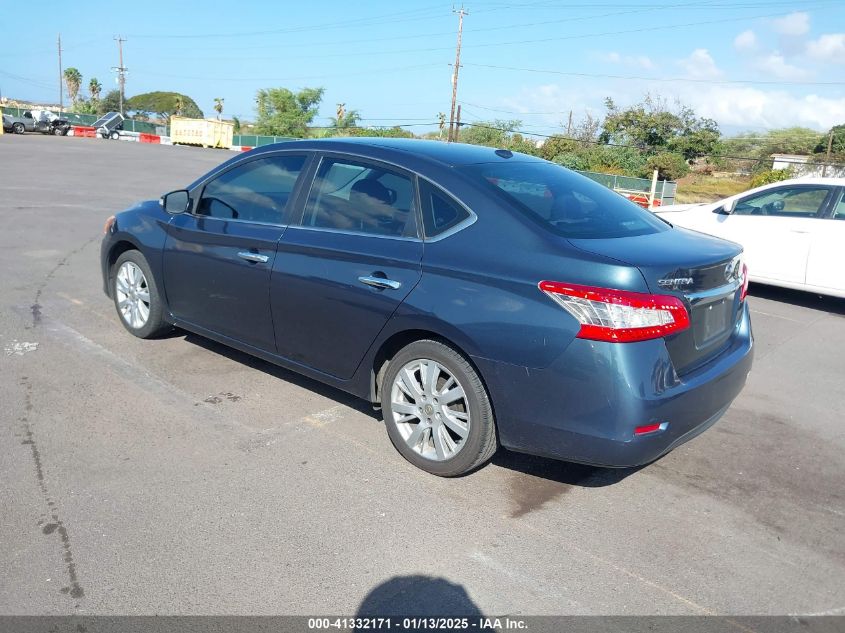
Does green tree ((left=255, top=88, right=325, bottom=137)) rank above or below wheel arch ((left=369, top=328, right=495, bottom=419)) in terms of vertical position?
above

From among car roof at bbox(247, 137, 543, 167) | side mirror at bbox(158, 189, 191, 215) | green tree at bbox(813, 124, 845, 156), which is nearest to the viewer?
car roof at bbox(247, 137, 543, 167)

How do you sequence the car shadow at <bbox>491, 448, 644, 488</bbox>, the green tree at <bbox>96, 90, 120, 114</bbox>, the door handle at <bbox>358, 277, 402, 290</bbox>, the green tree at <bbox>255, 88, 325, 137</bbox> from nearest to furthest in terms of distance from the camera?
the door handle at <bbox>358, 277, 402, 290</bbox>, the car shadow at <bbox>491, 448, 644, 488</bbox>, the green tree at <bbox>255, 88, 325, 137</bbox>, the green tree at <bbox>96, 90, 120, 114</bbox>

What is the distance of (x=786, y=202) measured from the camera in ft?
29.3

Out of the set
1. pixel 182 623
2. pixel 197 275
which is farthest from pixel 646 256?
pixel 197 275

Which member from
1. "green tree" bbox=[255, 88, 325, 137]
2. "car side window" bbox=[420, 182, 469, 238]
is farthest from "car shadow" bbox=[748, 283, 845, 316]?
"green tree" bbox=[255, 88, 325, 137]

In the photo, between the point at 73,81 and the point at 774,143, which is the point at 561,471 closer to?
the point at 774,143

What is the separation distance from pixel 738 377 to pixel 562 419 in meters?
1.18

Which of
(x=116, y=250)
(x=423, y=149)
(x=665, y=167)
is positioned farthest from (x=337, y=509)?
(x=665, y=167)

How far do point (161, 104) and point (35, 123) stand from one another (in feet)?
265

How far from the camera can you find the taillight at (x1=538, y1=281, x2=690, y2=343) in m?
3.29

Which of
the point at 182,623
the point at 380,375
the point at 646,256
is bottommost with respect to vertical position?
the point at 182,623

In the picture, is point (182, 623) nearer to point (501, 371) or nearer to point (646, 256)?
point (501, 371)

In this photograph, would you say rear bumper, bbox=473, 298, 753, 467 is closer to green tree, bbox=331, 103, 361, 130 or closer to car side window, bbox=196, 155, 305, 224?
car side window, bbox=196, 155, 305, 224

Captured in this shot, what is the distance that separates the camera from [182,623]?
278cm
